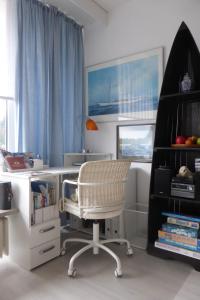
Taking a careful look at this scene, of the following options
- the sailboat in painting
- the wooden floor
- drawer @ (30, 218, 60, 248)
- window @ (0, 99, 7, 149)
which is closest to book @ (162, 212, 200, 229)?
the wooden floor

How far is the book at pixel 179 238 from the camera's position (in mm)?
1975

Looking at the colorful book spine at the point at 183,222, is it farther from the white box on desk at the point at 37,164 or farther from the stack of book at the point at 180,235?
the white box on desk at the point at 37,164

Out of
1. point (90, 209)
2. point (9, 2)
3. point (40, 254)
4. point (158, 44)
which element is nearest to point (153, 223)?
point (90, 209)

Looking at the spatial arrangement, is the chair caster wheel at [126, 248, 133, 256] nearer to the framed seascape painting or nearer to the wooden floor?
the wooden floor

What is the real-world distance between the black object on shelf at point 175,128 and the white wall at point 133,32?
0.94 ft

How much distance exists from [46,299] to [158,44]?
2.53 metres

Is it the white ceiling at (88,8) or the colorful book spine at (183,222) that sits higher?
the white ceiling at (88,8)

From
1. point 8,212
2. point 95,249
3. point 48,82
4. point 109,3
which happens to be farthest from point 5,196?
A: point 109,3

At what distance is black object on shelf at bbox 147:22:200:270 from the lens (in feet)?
6.89

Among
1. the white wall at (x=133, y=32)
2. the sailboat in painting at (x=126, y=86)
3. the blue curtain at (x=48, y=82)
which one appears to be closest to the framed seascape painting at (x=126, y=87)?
the sailboat in painting at (x=126, y=86)

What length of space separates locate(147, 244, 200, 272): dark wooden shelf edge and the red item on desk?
4.68ft

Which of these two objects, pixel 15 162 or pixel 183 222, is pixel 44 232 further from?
pixel 183 222

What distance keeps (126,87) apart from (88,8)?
0.98m

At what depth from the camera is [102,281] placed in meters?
1.78
